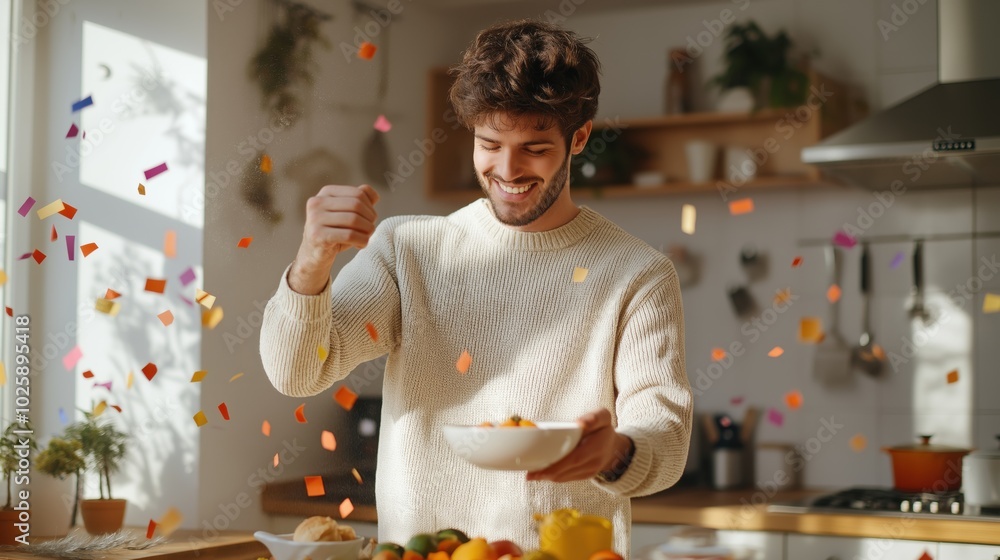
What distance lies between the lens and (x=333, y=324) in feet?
5.50

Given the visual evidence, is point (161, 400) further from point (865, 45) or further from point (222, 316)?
point (865, 45)

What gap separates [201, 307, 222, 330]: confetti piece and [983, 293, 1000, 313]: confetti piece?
2238mm

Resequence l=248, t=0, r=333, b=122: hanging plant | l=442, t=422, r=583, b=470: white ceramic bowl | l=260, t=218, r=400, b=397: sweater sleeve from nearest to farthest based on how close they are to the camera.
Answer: l=442, t=422, r=583, b=470: white ceramic bowl, l=260, t=218, r=400, b=397: sweater sleeve, l=248, t=0, r=333, b=122: hanging plant

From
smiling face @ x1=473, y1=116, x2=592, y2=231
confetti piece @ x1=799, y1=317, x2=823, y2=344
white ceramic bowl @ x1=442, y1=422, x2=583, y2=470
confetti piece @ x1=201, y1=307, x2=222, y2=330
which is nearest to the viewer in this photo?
white ceramic bowl @ x1=442, y1=422, x2=583, y2=470

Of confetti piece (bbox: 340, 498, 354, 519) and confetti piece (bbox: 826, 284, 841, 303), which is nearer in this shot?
confetti piece (bbox: 340, 498, 354, 519)

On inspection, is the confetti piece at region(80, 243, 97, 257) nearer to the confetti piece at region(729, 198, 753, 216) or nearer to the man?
the man

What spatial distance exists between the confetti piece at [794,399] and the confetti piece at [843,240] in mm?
488

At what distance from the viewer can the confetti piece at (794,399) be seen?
3602mm

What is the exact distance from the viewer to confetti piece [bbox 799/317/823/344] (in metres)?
3.60

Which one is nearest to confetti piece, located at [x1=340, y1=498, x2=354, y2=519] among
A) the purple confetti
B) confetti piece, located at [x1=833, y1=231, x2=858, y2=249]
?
the purple confetti

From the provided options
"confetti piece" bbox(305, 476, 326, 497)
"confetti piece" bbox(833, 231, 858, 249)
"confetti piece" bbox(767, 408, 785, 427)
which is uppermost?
"confetti piece" bbox(833, 231, 858, 249)

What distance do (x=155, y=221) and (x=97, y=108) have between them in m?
0.36

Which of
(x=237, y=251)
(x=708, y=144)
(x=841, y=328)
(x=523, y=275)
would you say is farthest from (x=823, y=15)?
(x=523, y=275)

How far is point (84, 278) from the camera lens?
3.03m
